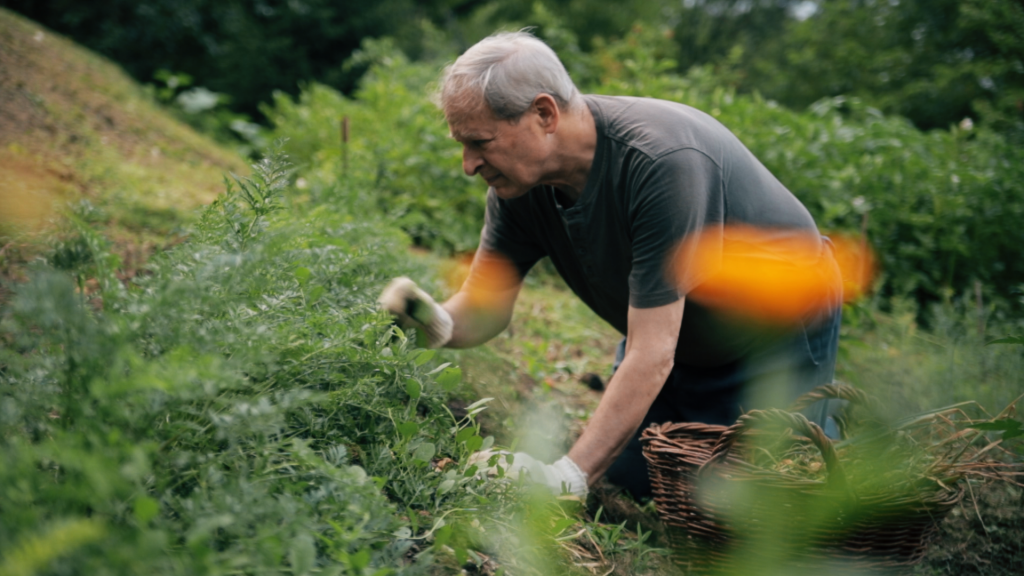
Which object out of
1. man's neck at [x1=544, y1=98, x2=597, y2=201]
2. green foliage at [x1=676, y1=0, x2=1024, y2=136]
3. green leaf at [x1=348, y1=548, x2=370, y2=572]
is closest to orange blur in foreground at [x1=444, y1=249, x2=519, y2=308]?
man's neck at [x1=544, y1=98, x2=597, y2=201]

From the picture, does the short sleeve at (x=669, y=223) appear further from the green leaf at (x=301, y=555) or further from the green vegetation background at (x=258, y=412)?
the green leaf at (x=301, y=555)

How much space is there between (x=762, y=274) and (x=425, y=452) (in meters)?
1.20

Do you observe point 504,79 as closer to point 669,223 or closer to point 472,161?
point 472,161

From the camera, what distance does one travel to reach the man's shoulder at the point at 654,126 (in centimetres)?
181

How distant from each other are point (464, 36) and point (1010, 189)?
11121 millimetres

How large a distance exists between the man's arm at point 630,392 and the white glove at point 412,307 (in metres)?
0.59

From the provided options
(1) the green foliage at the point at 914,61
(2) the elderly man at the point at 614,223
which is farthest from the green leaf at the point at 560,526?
(1) the green foliage at the point at 914,61

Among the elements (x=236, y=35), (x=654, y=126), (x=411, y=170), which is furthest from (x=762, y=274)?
(x=236, y=35)

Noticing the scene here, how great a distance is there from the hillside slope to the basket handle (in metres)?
1.79

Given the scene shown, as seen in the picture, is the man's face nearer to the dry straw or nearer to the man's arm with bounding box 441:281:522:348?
the man's arm with bounding box 441:281:522:348

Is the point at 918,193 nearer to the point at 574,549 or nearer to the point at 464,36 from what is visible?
the point at 574,549

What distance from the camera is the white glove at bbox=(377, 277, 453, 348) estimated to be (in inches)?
75.9

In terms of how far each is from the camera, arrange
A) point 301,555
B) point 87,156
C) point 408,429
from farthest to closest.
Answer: point 87,156 < point 408,429 < point 301,555

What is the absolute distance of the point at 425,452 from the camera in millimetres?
1418
